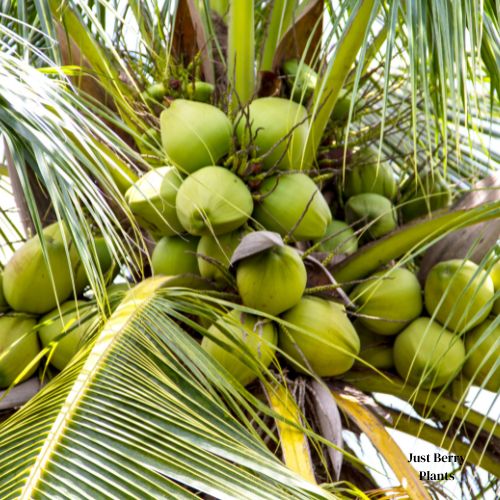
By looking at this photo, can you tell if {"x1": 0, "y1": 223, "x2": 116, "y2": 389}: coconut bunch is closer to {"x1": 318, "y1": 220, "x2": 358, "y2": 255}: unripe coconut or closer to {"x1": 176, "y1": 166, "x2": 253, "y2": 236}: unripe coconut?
{"x1": 176, "y1": 166, "x2": 253, "y2": 236}: unripe coconut

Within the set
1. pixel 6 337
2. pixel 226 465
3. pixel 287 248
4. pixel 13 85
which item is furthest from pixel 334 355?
pixel 13 85

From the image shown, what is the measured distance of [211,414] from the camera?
4.89 ft

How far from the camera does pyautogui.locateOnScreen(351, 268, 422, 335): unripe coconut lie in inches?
82.4

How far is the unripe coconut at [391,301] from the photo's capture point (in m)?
2.09

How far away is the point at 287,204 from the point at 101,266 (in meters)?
0.55

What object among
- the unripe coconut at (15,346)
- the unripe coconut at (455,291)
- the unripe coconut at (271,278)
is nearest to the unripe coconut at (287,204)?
the unripe coconut at (271,278)

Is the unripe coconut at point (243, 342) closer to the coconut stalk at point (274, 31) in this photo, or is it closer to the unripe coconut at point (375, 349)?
the unripe coconut at point (375, 349)

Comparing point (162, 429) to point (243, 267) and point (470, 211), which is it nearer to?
point (243, 267)

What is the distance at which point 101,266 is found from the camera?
7.18 feet

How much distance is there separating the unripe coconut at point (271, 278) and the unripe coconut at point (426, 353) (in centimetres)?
37

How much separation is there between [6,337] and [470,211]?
1.15 metres

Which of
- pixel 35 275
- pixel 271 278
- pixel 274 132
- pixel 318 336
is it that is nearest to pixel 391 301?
pixel 318 336

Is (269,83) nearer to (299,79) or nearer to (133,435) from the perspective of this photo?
(299,79)

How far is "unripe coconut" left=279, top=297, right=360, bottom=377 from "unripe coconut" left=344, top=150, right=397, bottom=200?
618mm
